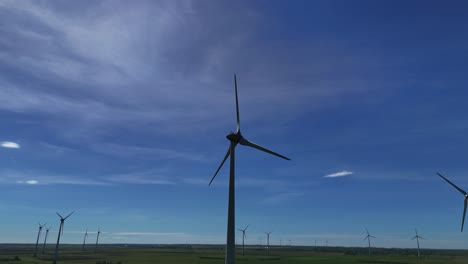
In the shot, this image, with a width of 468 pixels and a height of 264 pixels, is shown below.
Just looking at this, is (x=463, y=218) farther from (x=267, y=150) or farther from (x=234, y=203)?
(x=234, y=203)

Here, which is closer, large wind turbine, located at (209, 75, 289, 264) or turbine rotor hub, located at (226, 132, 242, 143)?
large wind turbine, located at (209, 75, 289, 264)

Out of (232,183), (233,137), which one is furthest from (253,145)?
(232,183)

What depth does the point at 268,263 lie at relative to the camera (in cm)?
14450

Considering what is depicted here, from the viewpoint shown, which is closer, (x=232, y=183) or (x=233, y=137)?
(x=232, y=183)

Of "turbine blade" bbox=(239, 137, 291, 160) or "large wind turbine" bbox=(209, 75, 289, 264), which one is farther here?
"turbine blade" bbox=(239, 137, 291, 160)

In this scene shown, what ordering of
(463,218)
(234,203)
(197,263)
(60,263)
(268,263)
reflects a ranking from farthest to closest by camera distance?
(268,263) < (197,263) < (60,263) < (463,218) < (234,203)

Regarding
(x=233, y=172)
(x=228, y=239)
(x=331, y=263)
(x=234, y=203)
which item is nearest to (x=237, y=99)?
(x=233, y=172)

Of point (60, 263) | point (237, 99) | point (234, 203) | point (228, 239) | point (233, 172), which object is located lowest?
point (60, 263)

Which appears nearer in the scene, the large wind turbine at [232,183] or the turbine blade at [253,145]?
the large wind turbine at [232,183]

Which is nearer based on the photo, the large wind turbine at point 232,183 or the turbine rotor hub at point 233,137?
the large wind turbine at point 232,183

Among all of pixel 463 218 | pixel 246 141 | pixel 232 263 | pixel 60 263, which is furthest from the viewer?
pixel 60 263

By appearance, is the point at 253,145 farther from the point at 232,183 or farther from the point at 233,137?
the point at 232,183

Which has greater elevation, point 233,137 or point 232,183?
point 233,137

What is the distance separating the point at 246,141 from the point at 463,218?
208ft
